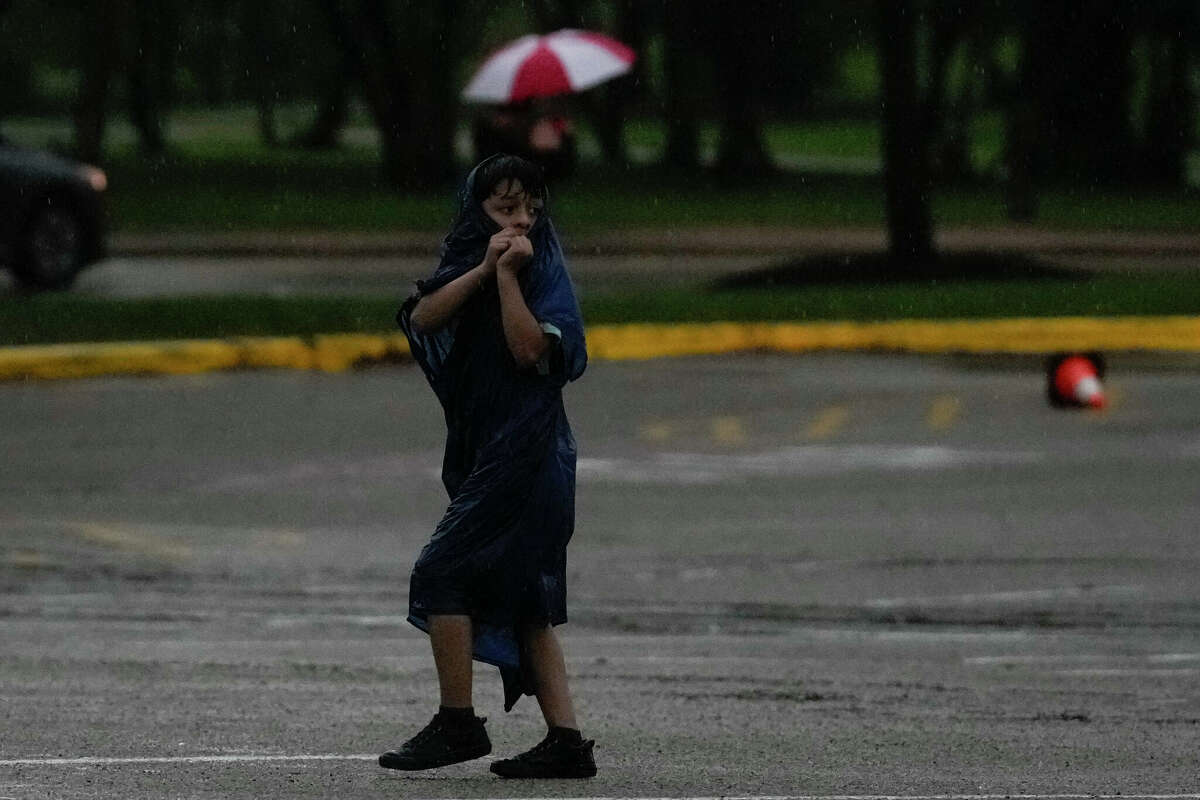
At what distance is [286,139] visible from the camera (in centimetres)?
7600

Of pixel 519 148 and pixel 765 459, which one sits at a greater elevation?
pixel 519 148

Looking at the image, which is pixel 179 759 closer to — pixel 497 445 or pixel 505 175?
pixel 497 445

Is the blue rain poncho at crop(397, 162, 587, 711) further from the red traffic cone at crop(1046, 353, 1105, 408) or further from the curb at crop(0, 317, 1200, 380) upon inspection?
the curb at crop(0, 317, 1200, 380)

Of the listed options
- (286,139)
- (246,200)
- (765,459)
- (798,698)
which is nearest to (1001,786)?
(798,698)

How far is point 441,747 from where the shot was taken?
628cm

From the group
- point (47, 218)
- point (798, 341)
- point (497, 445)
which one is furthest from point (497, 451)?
point (47, 218)

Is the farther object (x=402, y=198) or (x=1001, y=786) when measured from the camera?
(x=402, y=198)

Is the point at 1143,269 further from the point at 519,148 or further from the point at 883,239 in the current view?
the point at 519,148

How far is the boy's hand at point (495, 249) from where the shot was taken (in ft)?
20.1

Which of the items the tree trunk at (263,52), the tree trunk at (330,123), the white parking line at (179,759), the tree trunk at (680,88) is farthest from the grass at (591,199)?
the white parking line at (179,759)

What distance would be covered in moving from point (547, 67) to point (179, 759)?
991 centimetres

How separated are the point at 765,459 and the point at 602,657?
4.70m

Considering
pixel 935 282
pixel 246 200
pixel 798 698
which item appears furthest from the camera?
pixel 246 200

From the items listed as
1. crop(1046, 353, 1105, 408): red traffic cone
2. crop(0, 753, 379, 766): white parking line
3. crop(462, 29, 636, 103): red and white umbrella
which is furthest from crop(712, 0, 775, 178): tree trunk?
crop(0, 753, 379, 766): white parking line
